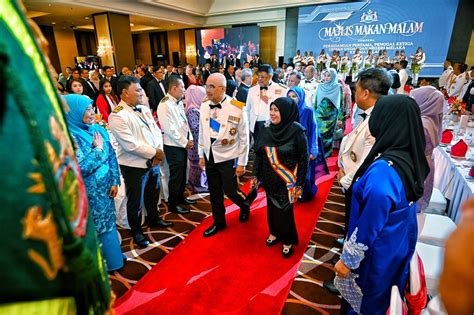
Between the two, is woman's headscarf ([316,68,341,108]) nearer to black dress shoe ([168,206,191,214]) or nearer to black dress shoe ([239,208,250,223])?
black dress shoe ([239,208,250,223])

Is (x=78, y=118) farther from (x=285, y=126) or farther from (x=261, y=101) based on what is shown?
(x=261, y=101)

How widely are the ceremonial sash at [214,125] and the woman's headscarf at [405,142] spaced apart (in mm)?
1611

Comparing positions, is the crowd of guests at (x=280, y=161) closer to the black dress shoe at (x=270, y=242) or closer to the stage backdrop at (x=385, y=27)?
the black dress shoe at (x=270, y=242)

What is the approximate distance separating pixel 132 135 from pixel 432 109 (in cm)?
270

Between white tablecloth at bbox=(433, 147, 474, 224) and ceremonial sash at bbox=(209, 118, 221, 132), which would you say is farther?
ceremonial sash at bbox=(209, 118, 221, 132)

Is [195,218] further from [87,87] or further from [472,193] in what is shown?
[87,87]

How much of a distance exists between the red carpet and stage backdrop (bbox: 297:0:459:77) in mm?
11010

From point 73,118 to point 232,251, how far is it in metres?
1.78

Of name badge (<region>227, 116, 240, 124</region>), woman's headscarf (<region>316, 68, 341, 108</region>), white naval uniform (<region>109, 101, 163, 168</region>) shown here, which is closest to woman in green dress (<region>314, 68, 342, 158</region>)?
woman's headscarf (<region>316, 68, 341, 108</region>)

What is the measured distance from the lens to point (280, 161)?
2406mm

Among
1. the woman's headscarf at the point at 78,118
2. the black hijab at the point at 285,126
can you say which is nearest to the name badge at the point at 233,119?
the black hijab at the point at 285,126

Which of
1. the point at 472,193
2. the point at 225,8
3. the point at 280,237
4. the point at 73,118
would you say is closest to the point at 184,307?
the point at 280,237

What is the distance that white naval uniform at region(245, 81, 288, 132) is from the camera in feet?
12.7

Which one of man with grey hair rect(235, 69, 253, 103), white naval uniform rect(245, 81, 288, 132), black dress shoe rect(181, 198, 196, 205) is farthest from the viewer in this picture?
man with grey hair rect(235, 69, 253, 103)
